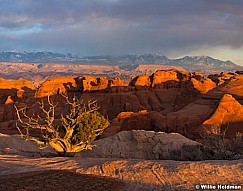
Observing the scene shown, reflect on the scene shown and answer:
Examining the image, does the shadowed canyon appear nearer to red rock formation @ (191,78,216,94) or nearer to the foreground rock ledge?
the foreground rock ledge

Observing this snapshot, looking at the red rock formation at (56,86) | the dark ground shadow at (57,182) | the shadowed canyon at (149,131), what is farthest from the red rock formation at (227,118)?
the red rock formation at (56,86)

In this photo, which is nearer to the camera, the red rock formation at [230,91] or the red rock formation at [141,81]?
the red rock formation at [230,91]

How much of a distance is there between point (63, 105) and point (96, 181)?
52440 mm

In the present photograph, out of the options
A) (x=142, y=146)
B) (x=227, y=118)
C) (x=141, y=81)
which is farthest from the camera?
(x=141, y=81)

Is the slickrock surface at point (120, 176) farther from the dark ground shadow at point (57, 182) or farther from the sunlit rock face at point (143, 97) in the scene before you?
the sunlit rock face at point (143, 97)

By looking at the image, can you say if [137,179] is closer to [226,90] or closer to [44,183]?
[44,183]

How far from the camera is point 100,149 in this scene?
24125mm

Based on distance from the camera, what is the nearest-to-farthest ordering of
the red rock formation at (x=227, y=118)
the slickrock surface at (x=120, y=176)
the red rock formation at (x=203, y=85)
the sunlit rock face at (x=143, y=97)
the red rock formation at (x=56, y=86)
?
the slickrock surface at (x=120, y=176) < the red rock formation at (x=227, y=118) < the sunlit rock face at (x=143, y=97) < the red rock formation at (x=203, y=85) < the red rock formation at (x=56, y=86)

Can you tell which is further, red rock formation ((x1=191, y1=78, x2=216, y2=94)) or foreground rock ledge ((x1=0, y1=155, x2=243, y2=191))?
red rock formation ((x1=191, y1=78, x2=216, y2=94))

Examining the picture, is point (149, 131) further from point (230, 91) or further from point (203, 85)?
A: point (203, 85)

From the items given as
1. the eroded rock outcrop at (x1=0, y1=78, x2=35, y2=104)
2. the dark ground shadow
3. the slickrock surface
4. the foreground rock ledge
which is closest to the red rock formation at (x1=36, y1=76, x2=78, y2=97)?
the eroded rock outcrop at (x1=0, y1=78, x2=35, y2=104)

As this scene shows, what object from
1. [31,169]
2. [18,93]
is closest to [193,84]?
[18,93]

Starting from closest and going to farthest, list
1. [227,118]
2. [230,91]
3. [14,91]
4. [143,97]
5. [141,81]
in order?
1. [227,118]
2. [230,91]
3. [143,97]
4. [14,91]
5. [141,81]

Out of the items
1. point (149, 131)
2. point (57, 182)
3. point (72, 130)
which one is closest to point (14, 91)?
point (149, 131)
